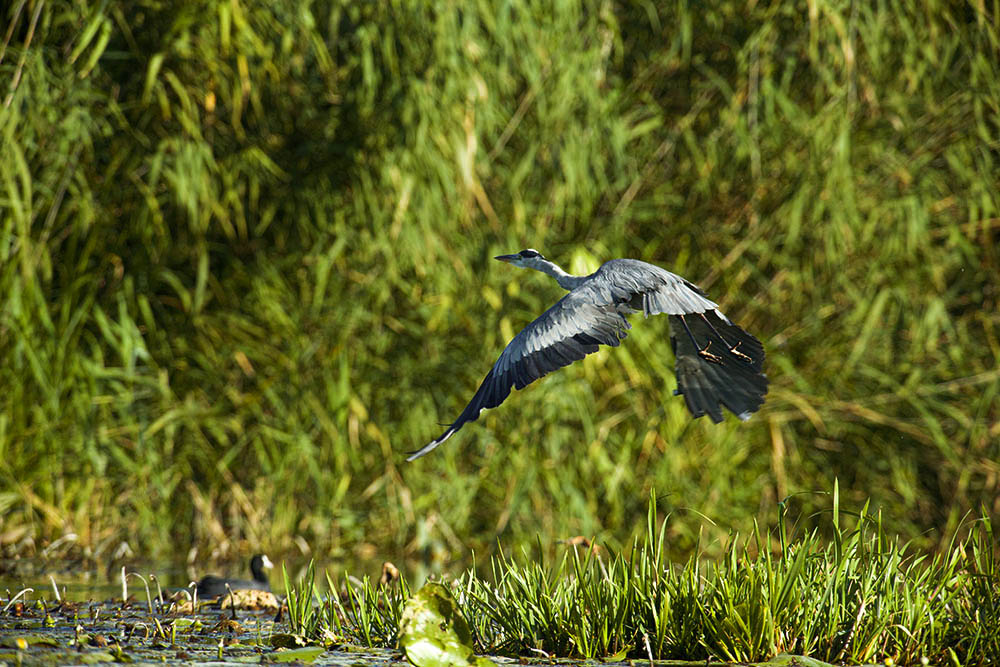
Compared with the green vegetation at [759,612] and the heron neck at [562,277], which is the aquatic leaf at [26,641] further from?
the heron neck at [562,277]

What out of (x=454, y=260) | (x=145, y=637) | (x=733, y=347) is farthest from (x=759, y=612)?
(x=454, y=260)

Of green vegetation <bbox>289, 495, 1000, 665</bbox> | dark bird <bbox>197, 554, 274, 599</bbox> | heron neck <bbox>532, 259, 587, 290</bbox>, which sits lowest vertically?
green vegetation <bbox>289, 495, 1000, 665</bbox>

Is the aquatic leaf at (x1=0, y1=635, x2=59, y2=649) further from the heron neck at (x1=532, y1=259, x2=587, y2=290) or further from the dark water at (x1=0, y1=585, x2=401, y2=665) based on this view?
the heron neck at (x1=532, y1=259, x2=587, y2=290)

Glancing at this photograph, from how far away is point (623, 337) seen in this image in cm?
379

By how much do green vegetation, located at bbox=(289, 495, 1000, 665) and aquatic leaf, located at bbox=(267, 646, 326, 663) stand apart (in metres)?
0.28

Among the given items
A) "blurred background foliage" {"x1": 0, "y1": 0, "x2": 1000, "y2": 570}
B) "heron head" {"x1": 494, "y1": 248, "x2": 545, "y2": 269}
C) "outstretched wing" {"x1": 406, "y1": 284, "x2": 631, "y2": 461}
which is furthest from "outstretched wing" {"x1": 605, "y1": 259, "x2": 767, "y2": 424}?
"blurred background foliage" {"x1": 0, "y1": 0, "x2": 1000, "y2": 570}

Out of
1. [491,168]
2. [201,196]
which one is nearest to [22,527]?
[201,196]

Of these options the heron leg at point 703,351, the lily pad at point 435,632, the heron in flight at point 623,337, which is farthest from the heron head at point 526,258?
the lily pad at point 435,632

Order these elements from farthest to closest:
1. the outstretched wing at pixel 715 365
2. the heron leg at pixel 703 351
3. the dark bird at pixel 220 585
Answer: the dark bird at pixel 220 585 → the outstretched wing at pixel 715 365 → the heron leg at pixel 703 351

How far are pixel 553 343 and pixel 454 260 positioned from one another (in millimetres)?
2923

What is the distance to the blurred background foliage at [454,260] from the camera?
5945 mm

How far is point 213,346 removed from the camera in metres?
6.32

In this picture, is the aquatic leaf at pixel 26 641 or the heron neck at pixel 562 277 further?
the heron neck at pixel 562 277

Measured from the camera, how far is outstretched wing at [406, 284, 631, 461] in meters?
3.36
